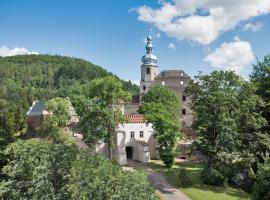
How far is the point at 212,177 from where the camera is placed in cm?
3481

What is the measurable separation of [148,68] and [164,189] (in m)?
47.7

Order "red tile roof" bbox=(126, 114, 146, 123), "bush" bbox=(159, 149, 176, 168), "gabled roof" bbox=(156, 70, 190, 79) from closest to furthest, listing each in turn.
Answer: "bush" bbox=(159, 149, 176, 168) → "red tile roof" bbox=(126, 114, 146, 123) → "gabled roof" bbox=(156, 70, 190, 79)

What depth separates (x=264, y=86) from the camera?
42844 mm

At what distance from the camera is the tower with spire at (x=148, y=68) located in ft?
256

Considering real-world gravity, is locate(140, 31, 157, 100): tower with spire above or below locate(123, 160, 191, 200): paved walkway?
above

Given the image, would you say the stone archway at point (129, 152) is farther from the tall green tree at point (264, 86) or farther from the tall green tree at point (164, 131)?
the tall green tree at point (264, 86)

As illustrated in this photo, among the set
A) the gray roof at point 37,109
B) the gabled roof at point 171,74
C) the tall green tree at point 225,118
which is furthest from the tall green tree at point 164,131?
the gabled roof at point 171,74

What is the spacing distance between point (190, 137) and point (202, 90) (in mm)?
6891

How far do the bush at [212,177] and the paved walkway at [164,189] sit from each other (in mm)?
3804

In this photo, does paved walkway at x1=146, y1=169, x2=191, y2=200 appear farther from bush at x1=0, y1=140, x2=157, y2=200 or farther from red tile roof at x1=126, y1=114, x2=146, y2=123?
bush at x1=0, y1=140, x2=157, y2=200

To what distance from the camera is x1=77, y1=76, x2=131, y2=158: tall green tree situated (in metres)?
38.0

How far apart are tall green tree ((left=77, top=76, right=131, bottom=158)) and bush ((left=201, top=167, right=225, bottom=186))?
1151cm

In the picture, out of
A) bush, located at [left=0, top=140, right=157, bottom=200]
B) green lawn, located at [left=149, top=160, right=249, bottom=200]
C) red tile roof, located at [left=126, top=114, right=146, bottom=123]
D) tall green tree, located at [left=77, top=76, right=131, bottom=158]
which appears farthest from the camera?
red tile roof, located at [left=126, top=114, right=146, bottom=123]

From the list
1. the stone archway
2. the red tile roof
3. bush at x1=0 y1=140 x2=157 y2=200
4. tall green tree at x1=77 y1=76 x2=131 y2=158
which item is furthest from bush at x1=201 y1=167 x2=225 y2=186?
bush at x1=0 y1=140 x2=157 y2=200
